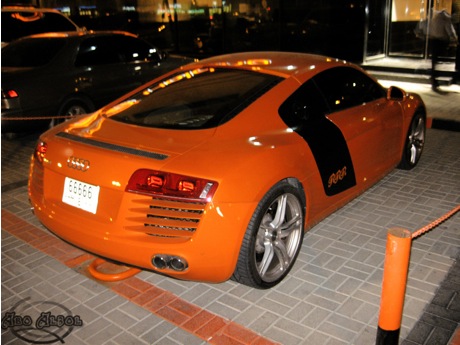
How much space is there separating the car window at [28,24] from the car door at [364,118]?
8164 millimetres

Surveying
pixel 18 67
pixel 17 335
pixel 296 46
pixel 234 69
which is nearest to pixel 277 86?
pixel 234 69

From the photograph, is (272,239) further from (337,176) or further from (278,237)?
(337,176)

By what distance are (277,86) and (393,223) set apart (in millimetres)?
1841

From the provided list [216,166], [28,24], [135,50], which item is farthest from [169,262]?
[28,24]

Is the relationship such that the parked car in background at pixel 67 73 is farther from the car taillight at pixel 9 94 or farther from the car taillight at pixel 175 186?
the car taillight at pixel 175 186

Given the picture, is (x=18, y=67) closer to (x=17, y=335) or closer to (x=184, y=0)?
(x=17, y=335)

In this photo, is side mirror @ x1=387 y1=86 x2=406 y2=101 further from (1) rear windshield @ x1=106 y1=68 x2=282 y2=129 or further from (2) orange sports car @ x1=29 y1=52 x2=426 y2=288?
(1) rear windshield @ x1=106 y1=68 x2=282 y2=129

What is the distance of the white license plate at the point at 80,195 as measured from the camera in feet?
10.8

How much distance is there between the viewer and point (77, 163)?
11.1 ft

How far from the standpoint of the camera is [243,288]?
3.76 m

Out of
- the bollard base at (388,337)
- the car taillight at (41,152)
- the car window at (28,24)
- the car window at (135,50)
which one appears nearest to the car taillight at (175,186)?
the car taillight at (41,152)

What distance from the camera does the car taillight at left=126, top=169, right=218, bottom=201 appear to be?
3.09 meters

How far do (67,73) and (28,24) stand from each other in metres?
3.87

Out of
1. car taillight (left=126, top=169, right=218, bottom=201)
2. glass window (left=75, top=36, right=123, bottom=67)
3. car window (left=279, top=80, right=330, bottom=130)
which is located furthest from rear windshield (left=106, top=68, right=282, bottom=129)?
glass window (left=75, top=36, right=123, bottom=67)
